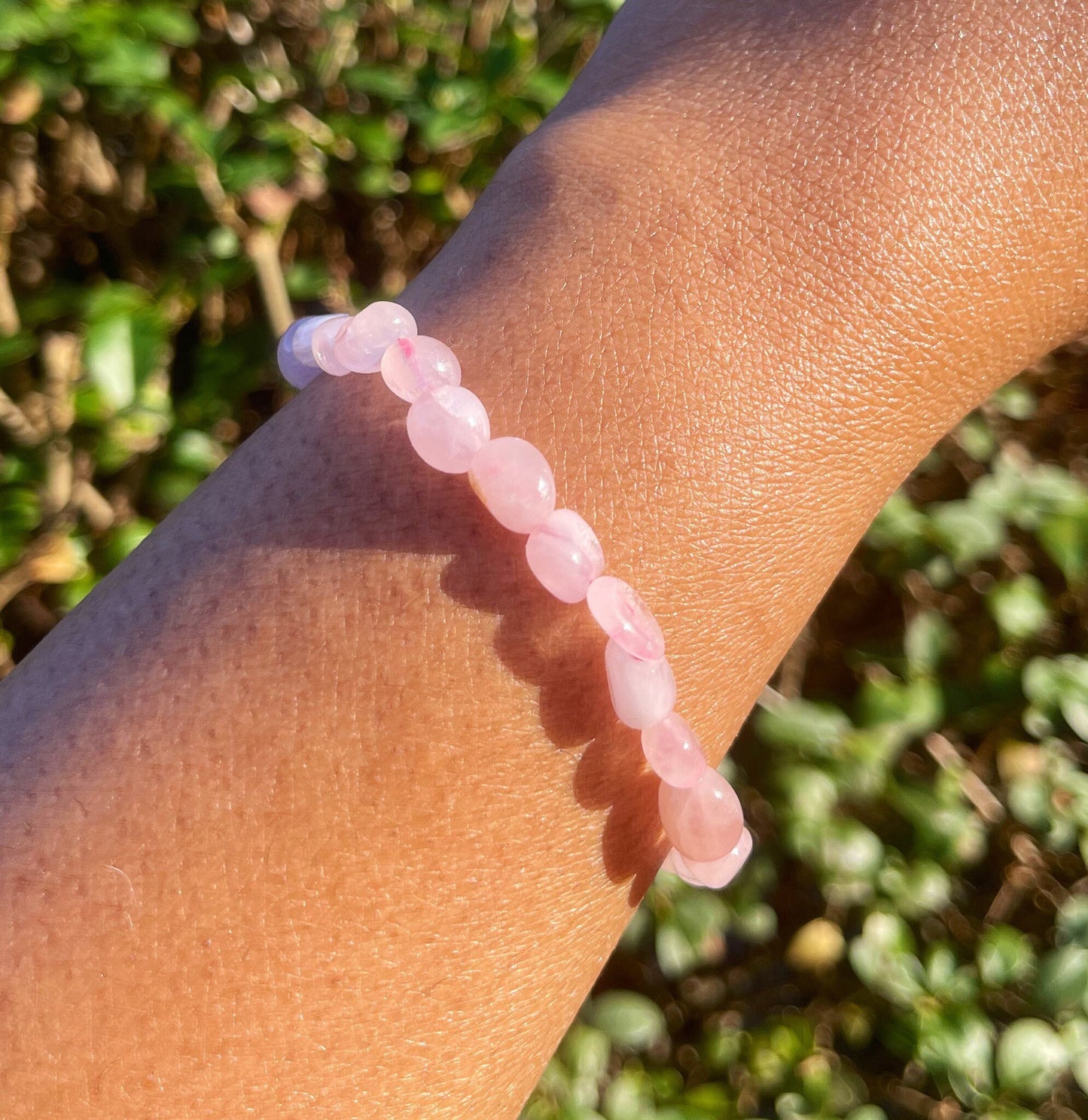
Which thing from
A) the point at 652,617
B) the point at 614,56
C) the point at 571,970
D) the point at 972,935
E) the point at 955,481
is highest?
the point at 614,56

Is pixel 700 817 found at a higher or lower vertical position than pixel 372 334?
lower

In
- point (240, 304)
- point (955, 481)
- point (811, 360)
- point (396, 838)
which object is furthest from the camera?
point (240, 304)

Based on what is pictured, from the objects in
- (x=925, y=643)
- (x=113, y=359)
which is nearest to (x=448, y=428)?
(x=113, y=359)

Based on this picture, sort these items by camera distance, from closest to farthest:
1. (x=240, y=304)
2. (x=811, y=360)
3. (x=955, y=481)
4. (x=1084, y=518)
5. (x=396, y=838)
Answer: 1. (x=396, y=838)
2. (x=811, y=360)
3. (x=1084, y=518)
4. (x=955, y=481)
5. (x=240, y=304)

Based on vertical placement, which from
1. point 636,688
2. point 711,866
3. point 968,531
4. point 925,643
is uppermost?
point 636,688

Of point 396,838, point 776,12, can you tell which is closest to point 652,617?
point 396,838

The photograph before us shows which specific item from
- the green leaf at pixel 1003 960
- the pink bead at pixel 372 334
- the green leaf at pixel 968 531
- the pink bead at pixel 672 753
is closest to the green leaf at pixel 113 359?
the pink bead at pixel 372 334

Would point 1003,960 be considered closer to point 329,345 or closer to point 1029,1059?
point 1029,1059

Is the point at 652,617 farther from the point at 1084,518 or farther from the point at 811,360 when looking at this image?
the point at 1084,518

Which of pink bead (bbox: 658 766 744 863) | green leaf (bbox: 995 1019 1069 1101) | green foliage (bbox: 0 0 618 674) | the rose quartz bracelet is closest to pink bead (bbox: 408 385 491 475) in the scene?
the rose quartz bracelet
